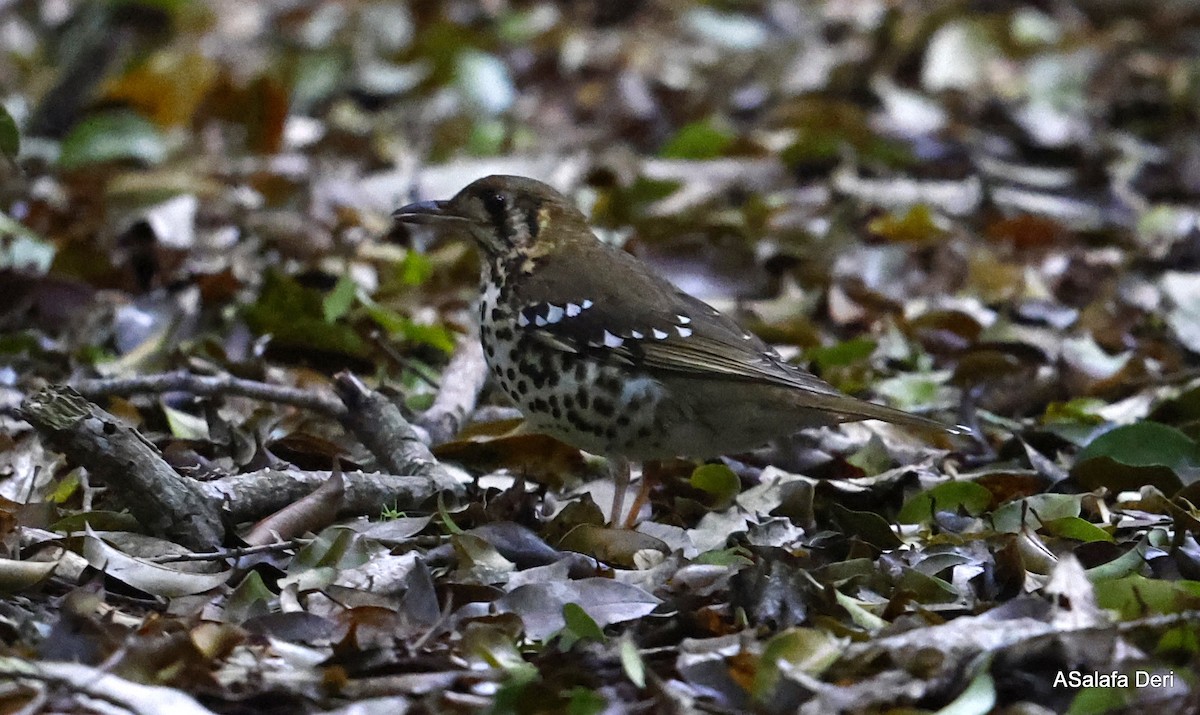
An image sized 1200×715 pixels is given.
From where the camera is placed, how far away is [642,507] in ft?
17.4

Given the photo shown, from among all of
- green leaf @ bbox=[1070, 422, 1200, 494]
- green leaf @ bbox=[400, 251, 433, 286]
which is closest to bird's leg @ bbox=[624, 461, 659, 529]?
green leaf @ bbox=[1070, 422, 1200, 494]

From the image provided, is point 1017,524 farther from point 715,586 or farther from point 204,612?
point 204,612

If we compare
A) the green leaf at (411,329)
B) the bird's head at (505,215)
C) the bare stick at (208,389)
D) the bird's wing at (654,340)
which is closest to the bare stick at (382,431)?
the bare stick at (208,389)

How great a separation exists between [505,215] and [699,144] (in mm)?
3732

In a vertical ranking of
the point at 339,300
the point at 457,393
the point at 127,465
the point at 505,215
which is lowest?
the point at 457,393

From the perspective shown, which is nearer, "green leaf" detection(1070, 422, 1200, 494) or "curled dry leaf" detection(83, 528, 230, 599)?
"curled dry leaf" detection(83, 528, 230, 599)

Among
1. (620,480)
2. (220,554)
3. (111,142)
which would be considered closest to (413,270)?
(620,480)

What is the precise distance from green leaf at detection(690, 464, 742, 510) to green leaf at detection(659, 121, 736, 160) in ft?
13.7

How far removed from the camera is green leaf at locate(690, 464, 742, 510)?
17.3 ft

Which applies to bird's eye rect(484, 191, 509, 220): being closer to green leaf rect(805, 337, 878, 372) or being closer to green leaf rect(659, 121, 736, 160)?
green leaf rect(805, 337, 878, 372)

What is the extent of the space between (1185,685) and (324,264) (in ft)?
15.2

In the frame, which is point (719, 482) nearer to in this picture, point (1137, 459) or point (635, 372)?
point (635, 372)

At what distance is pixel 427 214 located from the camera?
18.6 ft

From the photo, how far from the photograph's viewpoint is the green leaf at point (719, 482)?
526cm
